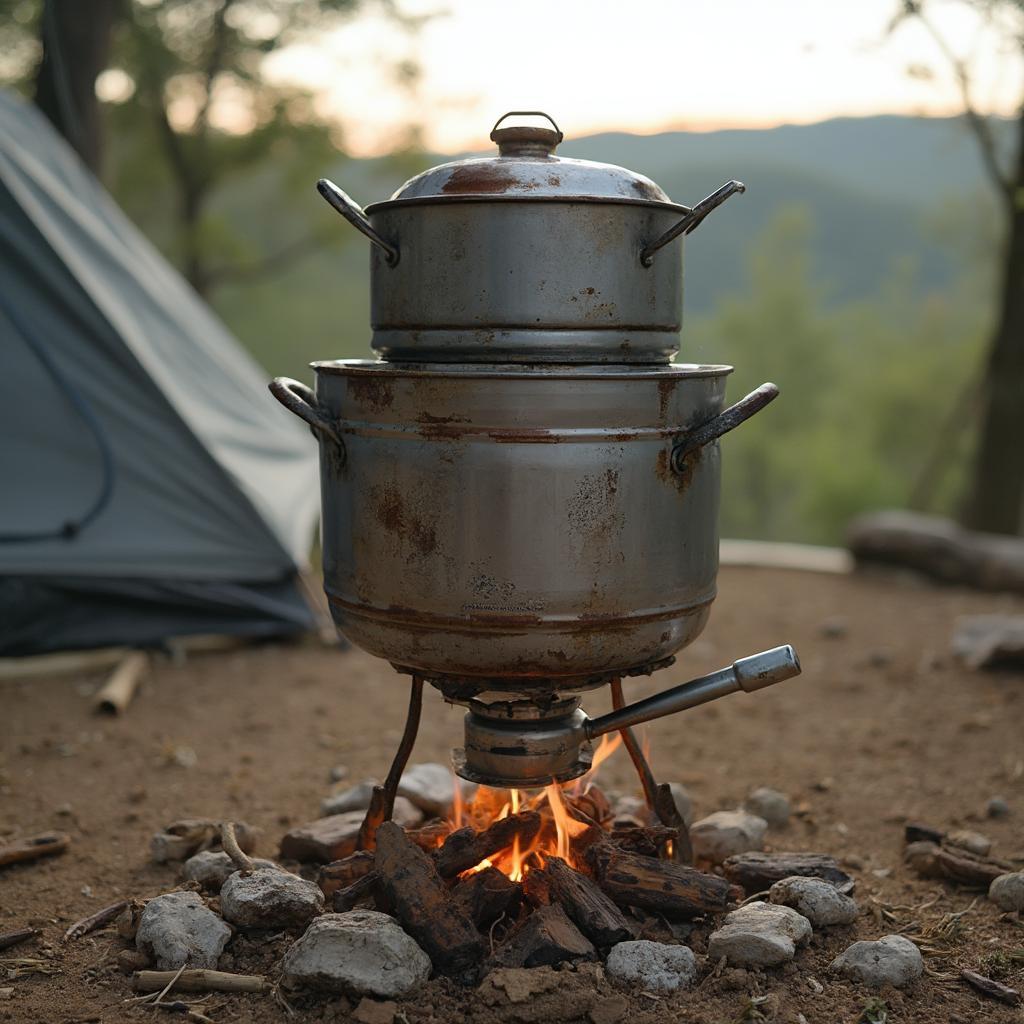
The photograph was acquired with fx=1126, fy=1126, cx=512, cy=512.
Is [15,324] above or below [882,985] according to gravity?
above

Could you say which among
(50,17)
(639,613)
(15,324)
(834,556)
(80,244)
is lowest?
(834,556)

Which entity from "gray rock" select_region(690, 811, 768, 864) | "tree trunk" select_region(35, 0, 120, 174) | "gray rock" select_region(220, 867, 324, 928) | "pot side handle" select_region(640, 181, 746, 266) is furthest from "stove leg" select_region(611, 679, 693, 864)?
"tree trunk" select_region(35, 0, 120, 174)

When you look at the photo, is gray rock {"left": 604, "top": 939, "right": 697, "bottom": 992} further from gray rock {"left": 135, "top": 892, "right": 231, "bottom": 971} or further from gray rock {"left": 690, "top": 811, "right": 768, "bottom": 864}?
gray rock {"left": 135, "top": 892, "right": 231, "bottom": 971}

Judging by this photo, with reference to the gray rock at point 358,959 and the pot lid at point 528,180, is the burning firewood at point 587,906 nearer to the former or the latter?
the gray rock at point 358,959

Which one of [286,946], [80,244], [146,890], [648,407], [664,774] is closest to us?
[648,407]

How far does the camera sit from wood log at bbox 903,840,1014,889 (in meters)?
2.89

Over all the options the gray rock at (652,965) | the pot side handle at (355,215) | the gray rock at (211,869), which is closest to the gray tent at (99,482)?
the gray rock at (211,869)

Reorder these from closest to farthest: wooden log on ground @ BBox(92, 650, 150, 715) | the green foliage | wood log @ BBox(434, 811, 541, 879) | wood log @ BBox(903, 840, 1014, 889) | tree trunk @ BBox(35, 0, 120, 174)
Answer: wood log @ BBox(434, 811, 541, 879) < wood log @ BBox(903, 840, 1014, 889) < wooden log on ground @ BBox(92, 650, 150, 715) < tree trunk @ BBox(35, 0, 120, 174) < the green foliage

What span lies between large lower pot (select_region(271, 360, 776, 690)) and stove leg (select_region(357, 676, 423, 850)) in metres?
0.30

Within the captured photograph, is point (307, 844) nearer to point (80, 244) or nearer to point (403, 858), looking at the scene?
point (403, 858)

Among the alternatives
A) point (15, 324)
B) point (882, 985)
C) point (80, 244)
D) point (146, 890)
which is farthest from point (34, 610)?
point (882, 985)

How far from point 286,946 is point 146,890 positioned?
23.3 inches

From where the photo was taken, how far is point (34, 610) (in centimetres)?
470

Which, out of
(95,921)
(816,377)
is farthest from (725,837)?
(816,377)
